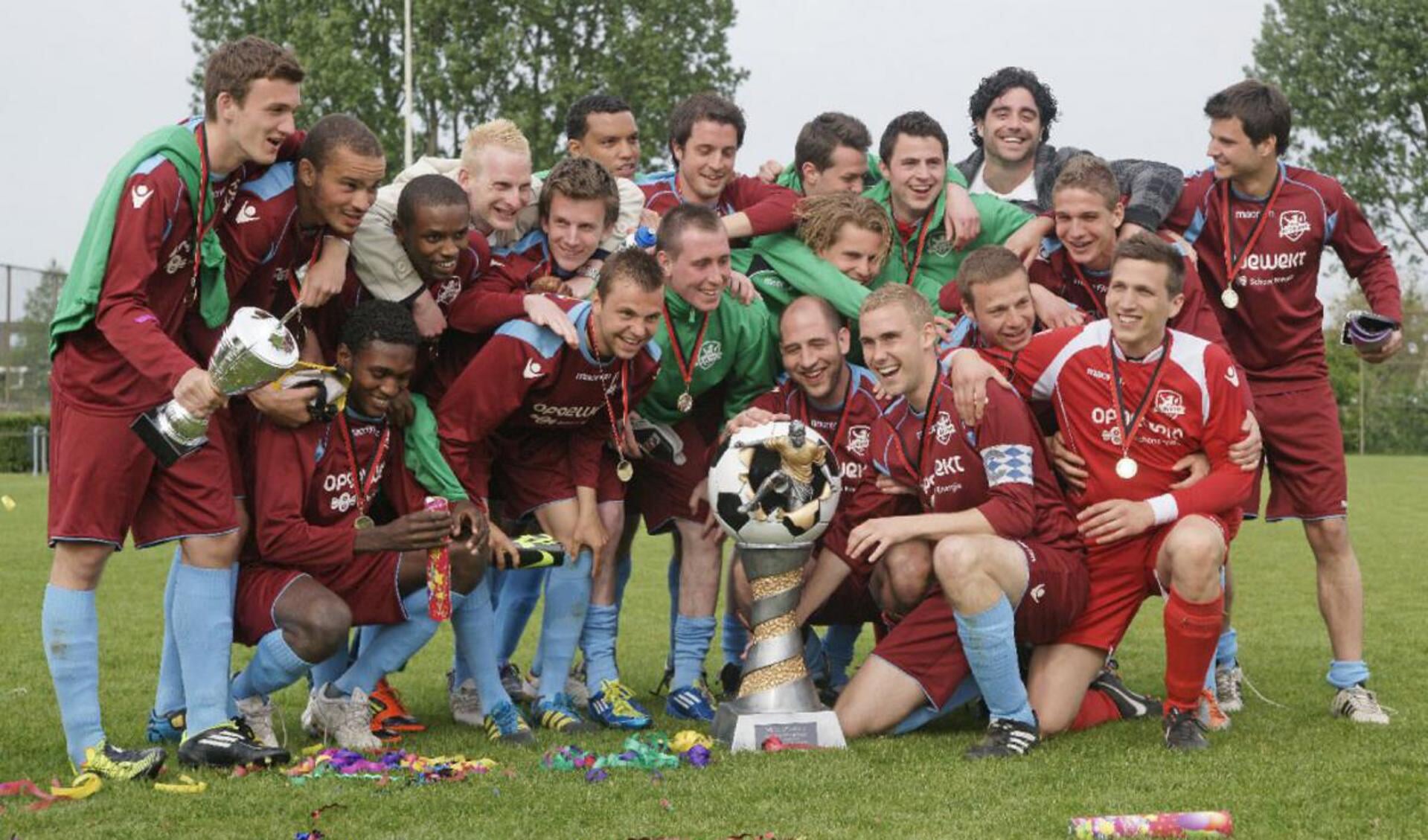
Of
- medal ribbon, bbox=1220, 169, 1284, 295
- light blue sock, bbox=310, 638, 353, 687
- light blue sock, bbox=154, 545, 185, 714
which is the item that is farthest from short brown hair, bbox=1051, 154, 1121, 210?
light blue sock, bbox=154, 545, 185, 714

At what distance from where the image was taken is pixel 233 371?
4.58m

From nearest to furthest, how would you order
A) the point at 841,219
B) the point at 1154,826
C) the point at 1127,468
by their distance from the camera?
the point at 1154,826 < the point at 1127,468 < the point at 841,219

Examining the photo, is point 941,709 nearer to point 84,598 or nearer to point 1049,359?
point 1049,359

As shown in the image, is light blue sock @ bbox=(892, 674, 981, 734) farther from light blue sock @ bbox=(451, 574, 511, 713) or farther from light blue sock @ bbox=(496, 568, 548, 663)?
light blue sock @ bbox=(496, 568, 548, 663)

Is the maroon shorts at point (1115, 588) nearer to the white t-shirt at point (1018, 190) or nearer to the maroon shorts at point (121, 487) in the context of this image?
the white t-shirt at point (1018, 190)

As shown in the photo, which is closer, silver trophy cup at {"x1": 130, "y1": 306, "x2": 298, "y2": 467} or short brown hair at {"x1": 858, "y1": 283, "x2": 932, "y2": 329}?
silver trophy cup at {"x1": 130, "y1": 306, "x2": 298, "y2": 467}

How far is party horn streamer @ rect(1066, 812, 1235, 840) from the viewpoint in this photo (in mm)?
4020

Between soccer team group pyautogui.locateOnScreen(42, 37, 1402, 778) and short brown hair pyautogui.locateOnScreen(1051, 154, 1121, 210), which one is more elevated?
short brown hair pyautogui.locateOnScreen(1051, 154, 1121, 210)

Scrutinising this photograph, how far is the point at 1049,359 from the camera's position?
5.90m

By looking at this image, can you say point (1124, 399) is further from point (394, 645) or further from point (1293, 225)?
point (394, 645)

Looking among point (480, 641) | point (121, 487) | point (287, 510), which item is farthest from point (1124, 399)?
point (121, 487)

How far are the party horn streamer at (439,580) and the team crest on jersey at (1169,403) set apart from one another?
258 cm

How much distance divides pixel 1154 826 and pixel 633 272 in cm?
273

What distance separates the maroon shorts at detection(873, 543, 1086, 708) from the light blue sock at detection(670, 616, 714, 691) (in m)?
0.93
